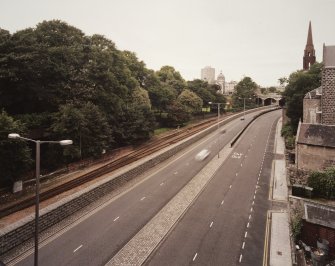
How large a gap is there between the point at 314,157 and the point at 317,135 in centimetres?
288

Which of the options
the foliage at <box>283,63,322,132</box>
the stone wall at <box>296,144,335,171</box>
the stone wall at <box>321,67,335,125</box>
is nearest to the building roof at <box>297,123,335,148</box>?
the stone wall at <box>296,144,335,171</box>

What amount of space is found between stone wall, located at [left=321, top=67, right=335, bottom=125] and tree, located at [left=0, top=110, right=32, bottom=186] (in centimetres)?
4121

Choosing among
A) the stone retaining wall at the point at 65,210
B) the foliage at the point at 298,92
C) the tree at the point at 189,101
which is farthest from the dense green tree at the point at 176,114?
the stone retaining wall at the point at 65,210

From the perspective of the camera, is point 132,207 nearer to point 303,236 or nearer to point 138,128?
point 303,236

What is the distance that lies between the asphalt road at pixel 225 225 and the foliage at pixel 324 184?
486 cm

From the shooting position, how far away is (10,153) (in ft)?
86.2

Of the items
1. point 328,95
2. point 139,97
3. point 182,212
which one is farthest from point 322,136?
point 139,97

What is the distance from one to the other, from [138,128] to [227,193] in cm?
2333

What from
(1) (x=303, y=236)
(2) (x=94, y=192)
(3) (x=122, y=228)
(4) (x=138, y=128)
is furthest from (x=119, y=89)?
(1) (x=303, y=236)

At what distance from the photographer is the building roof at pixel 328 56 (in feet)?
140

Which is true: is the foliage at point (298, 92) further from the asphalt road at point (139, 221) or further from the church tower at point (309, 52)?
the church tower at point (309, 52)

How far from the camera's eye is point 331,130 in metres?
34.3

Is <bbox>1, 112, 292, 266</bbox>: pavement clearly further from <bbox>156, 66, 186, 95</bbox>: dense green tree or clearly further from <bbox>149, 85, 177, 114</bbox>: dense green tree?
<bbox>156, 66, 186, 95</bbox>: dense green tree

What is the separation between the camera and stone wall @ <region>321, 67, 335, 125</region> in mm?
41781
